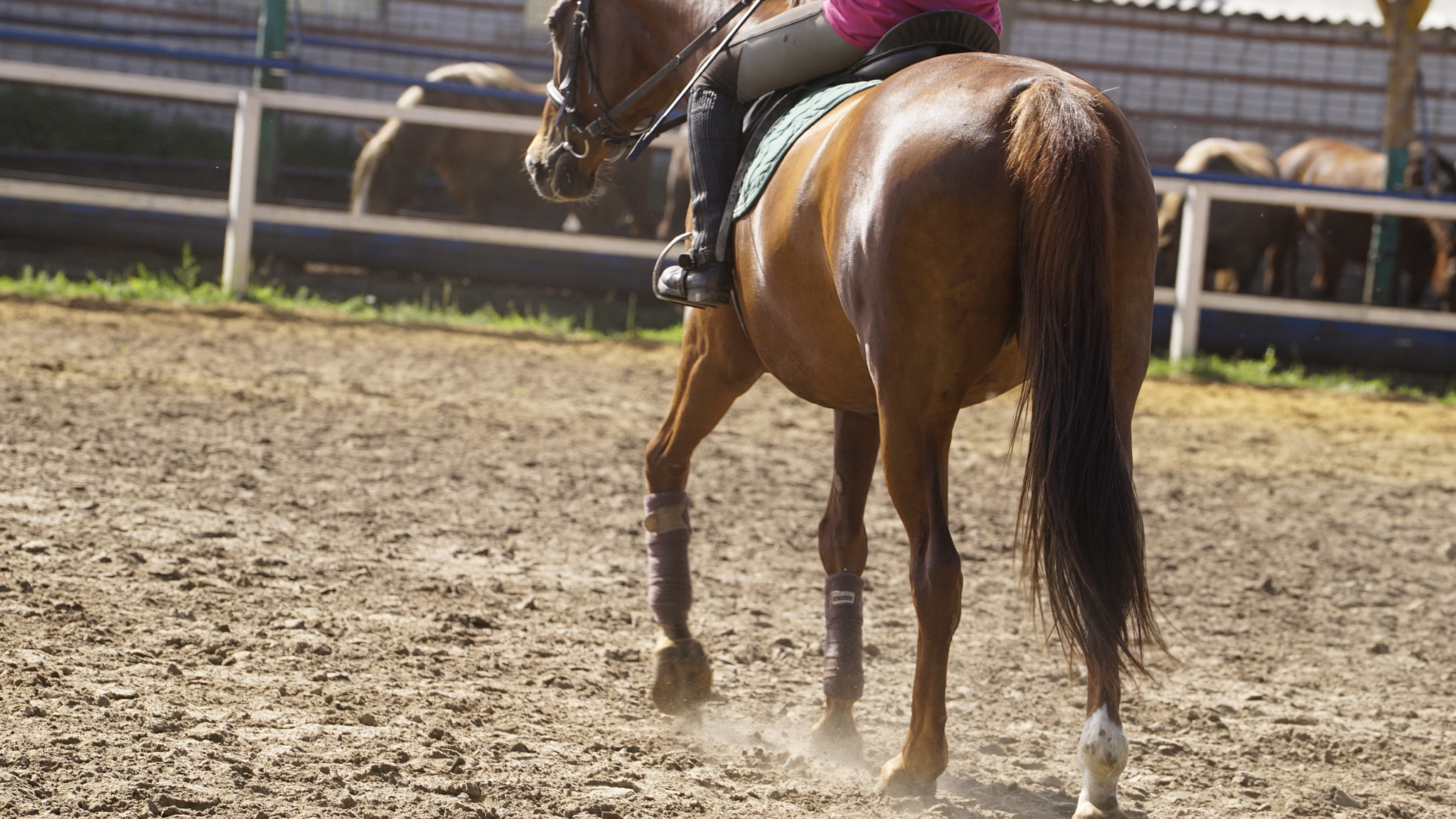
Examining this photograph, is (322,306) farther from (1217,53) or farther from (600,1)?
(1217,53)

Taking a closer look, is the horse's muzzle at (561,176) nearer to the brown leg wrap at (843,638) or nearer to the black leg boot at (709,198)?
the black leg boot at (709,198)

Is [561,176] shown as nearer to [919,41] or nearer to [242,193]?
[919,41]

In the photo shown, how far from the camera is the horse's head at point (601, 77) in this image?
12.2 ft

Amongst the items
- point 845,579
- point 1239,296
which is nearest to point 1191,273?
point 1239,296

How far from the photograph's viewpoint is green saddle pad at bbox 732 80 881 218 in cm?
289

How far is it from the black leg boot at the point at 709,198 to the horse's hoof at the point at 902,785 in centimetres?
115

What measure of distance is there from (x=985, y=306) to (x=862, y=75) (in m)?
0.87

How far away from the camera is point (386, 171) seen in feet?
34.3

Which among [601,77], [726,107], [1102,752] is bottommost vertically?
[1102,752]

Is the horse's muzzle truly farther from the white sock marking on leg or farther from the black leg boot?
the white sock marking on leg

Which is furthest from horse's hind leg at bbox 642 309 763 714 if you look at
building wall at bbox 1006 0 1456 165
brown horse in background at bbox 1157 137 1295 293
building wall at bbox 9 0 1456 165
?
building wall at bbox 1006 0 1456 165

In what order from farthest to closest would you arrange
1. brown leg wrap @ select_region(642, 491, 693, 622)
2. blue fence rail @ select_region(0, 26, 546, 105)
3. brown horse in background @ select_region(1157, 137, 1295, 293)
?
brown horse in background @ select_region(1157, 137, 1295, 293), blue fence rail @ select_region(0, 26, 546, 105), brown leg wrap @ select_region(642, 491, 693, 622)

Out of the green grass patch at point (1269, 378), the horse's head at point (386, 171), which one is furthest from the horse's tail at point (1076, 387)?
the horse's head at point (386, 171)

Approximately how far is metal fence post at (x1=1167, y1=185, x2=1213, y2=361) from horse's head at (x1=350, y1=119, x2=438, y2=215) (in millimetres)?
6009
